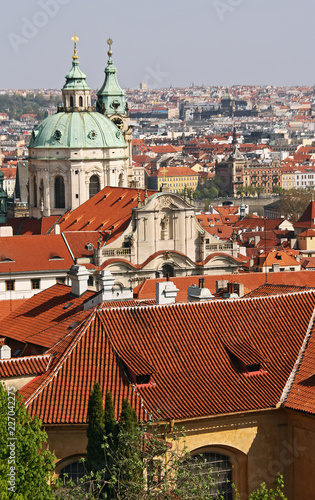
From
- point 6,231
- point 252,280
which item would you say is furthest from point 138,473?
point 6,231

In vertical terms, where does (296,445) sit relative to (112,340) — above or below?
below

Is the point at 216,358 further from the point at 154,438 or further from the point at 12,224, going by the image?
the point at 12,224

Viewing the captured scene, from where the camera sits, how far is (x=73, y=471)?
26.5m

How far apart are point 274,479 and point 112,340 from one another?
14.5 feet

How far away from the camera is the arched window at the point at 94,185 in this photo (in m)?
78.7

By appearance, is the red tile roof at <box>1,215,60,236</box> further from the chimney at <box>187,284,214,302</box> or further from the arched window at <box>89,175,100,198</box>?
the chimney at <box>187,284,214,302</box>

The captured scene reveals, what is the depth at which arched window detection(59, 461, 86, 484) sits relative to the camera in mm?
26391

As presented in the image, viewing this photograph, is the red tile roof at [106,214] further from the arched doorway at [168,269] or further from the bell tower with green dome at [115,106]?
the bell tower with green dome at [115,106]

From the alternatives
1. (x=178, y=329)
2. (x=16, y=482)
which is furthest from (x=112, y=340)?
(x=16, y=482)

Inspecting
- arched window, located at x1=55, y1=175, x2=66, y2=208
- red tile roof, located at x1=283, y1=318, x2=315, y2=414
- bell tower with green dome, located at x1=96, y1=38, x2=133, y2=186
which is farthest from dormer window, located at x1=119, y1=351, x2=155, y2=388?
bell tower with green dome, located at x1=96, y1=38, x2=133, y2=186

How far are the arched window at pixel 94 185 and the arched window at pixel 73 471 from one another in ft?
173

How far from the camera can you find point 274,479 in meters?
27.6

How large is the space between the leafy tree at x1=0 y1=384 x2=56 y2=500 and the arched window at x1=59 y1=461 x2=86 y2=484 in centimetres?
247

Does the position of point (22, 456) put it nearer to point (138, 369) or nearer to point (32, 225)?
point (138, 369)
